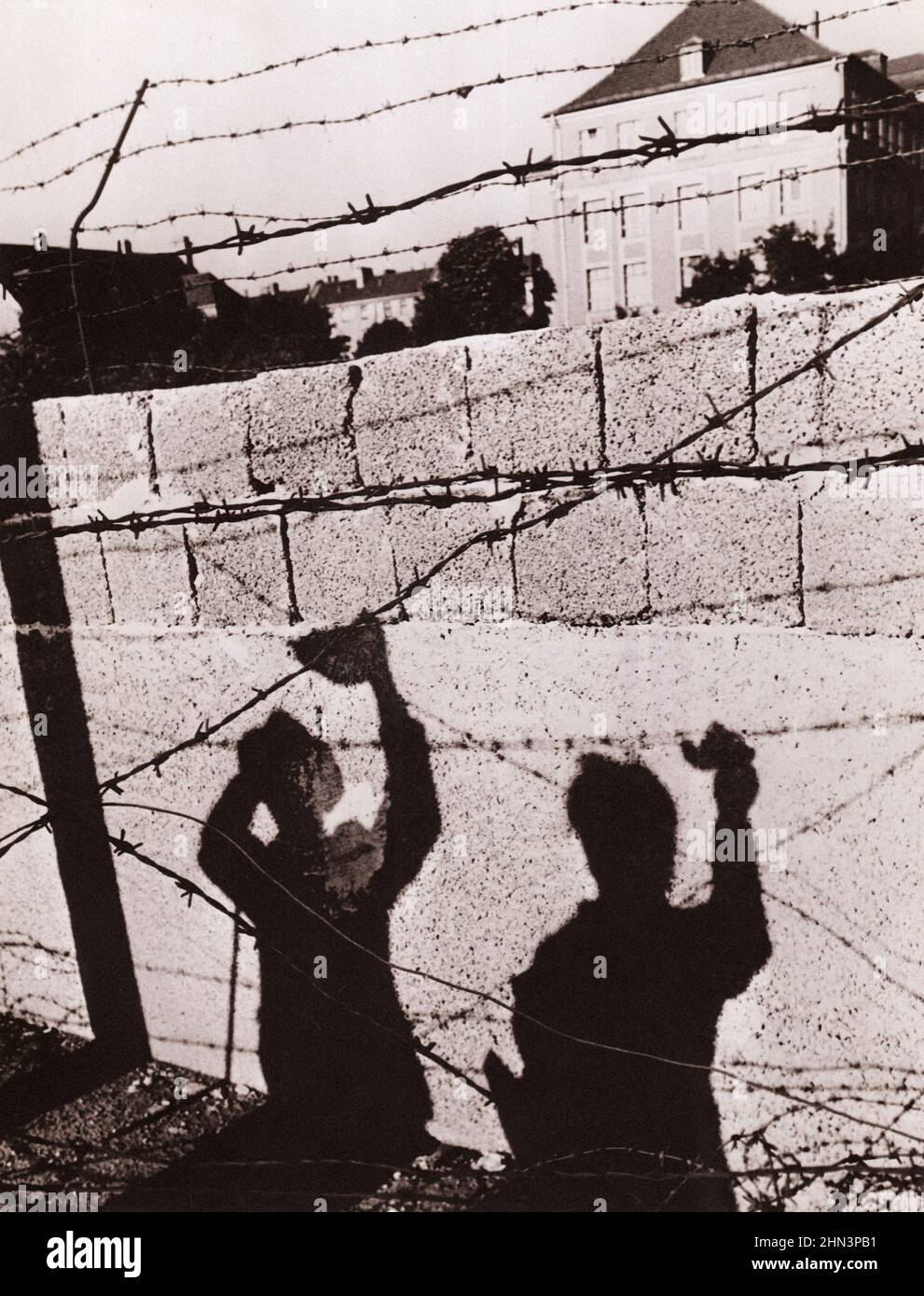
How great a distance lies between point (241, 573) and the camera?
3.05m

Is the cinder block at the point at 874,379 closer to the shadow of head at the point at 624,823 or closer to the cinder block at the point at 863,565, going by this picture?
the cinder block at the point at 863,565

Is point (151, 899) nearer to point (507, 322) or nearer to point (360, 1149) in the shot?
point (360, 1149)

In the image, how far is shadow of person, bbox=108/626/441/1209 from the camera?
295 cm

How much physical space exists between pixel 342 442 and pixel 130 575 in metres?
0.93

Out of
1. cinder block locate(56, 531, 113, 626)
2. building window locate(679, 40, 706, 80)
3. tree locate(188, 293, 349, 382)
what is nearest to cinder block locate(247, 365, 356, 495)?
tree locate(188, 293, 349, 382)

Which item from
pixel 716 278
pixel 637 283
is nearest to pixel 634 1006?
pixel 637 283

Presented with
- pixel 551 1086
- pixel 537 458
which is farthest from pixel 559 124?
pixel 551 1086

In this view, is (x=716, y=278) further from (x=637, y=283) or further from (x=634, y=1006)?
(x=634, y=1006)

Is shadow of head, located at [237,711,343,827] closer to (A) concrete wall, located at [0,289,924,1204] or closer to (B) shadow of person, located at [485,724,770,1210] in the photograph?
(A) concrete wall, located at [0,289,924,1204]

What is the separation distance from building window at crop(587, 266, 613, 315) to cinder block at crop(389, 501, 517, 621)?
4841 mm

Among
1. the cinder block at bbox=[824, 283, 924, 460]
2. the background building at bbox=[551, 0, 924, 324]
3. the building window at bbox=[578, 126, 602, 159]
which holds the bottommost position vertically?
the cinder block at bbox=[824, 283, 924, 460]

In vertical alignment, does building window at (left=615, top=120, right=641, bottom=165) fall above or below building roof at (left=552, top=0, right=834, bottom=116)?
below

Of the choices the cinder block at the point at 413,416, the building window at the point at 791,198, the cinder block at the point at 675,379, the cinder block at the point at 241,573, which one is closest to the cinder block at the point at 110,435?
the cinder block at the point at 241,573

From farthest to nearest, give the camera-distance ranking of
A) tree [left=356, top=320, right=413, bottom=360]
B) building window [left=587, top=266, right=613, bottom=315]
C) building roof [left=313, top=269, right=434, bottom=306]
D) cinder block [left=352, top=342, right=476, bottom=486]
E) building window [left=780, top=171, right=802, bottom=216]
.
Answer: building window [left=780, top=171, right=802, bottom=216] → tree [left=356, top=320, right=413, bottom=360] → building roof [left=313, top=269, right=434, bottom=306] → building window [left=587, top=266, right=613, bottom=315] → cinder block [left=352, top=342, right=476, bottom=486]
